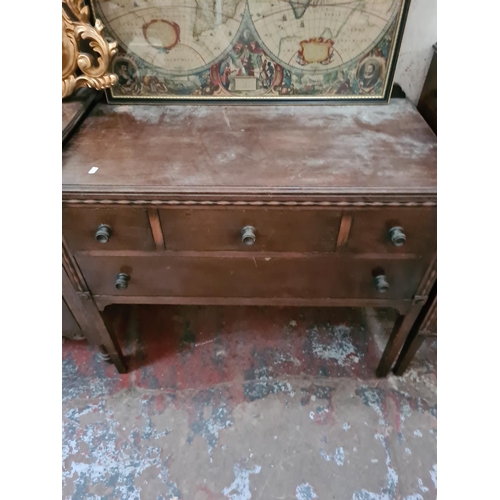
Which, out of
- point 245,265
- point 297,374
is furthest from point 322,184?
point 297,374

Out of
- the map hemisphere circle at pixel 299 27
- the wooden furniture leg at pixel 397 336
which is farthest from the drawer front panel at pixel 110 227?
the wooden furniture leg at pixel 397 336

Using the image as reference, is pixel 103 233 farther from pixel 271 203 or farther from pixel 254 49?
pixel 254 49

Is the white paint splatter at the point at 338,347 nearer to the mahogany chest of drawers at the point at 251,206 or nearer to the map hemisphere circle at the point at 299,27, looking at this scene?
the mahogany chest of drawers at the point at 251,206

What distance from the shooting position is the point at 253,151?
101cm

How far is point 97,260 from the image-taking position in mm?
1073

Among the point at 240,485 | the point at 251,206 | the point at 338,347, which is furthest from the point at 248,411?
the point at 251,206

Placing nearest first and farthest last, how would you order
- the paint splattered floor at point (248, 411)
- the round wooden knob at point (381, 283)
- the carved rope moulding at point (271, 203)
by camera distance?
the carved rope moulding at point (271, 203) → the round wooden knob at point (381, 283) → the paint splattered floor at point (248, 411)

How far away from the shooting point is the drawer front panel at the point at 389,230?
3.06 ft

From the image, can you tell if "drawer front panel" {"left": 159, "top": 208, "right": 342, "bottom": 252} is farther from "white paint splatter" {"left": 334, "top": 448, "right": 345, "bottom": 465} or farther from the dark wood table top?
"white paint splatter" {"left": 334, "top": 448, "right": 345, "bottom": 465}

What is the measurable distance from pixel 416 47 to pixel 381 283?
0.78m

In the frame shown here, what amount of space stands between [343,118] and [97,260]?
809 mm

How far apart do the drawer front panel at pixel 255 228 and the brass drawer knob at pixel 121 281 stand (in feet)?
0.55

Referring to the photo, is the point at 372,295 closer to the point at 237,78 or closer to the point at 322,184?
the point at 322,184

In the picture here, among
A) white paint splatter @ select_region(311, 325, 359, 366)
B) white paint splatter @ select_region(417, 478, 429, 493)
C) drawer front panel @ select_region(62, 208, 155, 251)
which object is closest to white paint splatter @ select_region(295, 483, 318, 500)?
white paint splatter @ select_region(417, 478, 429, 493)
